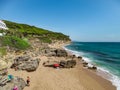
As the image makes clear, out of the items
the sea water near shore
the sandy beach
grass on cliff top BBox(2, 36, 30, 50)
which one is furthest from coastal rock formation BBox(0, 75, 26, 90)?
grass on cliff top BBox(2, 36, 30, 50)

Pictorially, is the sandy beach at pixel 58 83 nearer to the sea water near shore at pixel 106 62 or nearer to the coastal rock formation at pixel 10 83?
the coastal rock formation at pixel 10 83

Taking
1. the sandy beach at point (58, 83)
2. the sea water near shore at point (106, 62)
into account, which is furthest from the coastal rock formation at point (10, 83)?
the sea water near shore at point (106, 62)

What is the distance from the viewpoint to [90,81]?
795 inches

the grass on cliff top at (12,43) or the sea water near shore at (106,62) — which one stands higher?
the grass on cliff top at (12,43)

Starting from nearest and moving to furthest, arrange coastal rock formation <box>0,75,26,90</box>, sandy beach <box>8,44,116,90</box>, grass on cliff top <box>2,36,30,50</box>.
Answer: coastal rock formation <box>0,75,26,90</box> < sandy beach <box>8,44,116,90</box> < grass on cliff top <box>2,36,30,50</box>

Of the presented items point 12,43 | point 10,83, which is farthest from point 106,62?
point 10,83

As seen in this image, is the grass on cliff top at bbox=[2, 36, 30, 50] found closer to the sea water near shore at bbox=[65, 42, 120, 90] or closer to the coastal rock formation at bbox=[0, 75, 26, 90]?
the sea water near shore at bbox=[65, 42, 120, 90]

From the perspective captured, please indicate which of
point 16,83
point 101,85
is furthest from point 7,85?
point 101,85

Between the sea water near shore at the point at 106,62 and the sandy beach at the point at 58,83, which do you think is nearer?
the sandy beach at the point at 58,83

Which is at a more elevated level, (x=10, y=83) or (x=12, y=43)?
(x=12, y=43)

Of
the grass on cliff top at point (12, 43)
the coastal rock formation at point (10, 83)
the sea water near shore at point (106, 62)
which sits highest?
the grass on cliff top at point (12, 43)

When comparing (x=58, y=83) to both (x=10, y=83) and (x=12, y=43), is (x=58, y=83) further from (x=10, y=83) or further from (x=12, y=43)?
(x=12, y=43)

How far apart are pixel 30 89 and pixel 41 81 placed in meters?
2.94

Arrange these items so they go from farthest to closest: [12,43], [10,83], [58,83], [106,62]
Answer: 1. [12,43]
2. [106,62]
3. [58,83]
4. [10,83]
